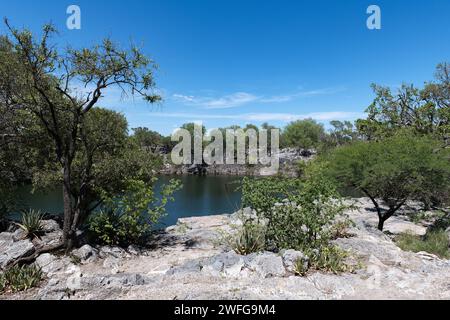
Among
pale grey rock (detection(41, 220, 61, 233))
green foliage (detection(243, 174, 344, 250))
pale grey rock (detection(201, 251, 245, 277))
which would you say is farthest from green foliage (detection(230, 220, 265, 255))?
pale grey rock (detection(41, 220, 61, 233))

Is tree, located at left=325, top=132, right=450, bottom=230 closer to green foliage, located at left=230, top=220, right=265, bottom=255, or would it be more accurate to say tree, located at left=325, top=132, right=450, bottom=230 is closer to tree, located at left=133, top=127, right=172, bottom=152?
green foliage, located at left=230, top=220, right=265, bottom=255

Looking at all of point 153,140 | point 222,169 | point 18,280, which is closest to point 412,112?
point 18,280

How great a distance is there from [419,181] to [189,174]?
5614 cm

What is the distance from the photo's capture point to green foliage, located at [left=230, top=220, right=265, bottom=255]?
802 cm

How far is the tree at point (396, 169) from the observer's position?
1286 cm

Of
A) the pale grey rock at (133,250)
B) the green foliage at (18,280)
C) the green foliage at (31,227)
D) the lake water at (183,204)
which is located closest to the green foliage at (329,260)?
the pale grey rock at (133,250)

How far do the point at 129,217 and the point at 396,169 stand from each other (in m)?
10.4

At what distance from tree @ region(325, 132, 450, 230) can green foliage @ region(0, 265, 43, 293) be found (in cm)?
1206

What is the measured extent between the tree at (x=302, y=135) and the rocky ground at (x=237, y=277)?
234 ft

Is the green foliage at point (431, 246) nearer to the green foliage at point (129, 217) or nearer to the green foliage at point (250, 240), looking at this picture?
the green foliage at point (250, 240)

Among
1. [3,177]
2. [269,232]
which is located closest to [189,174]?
[3,177]

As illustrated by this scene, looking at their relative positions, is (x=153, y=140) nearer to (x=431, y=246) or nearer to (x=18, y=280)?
(x=431, y=246)

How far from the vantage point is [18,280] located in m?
6.63
